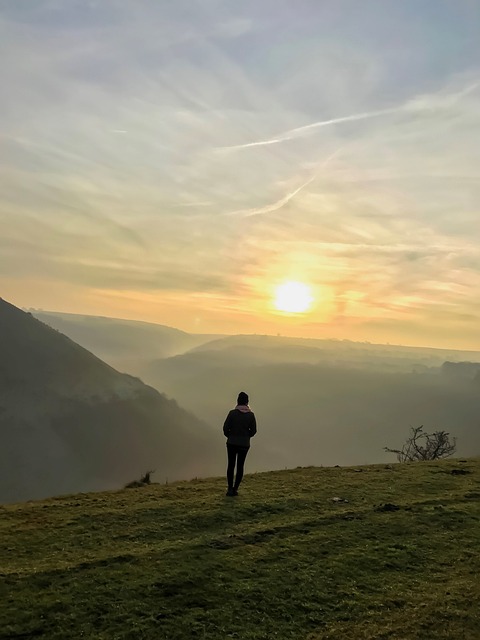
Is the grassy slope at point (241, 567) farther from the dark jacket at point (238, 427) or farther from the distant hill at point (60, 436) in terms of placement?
the distant hill at point (60, 436)

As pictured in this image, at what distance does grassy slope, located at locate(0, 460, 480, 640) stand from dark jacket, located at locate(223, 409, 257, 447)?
1.73 metres

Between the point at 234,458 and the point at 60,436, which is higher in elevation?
the point at 234,458

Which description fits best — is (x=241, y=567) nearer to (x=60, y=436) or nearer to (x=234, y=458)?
(x=234, y=458)

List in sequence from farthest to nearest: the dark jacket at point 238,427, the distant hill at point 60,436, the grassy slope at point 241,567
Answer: the distant hill at point 60,436 → the dark jacket at point 238,427 → the grassy slope at point 241,567

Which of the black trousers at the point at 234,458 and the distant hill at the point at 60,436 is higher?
the black trousers at the point at 234,458

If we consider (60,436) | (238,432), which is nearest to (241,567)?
(238,432)

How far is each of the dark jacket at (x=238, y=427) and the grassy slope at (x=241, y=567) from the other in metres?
1.73

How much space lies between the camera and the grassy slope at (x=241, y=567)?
26.1 ft

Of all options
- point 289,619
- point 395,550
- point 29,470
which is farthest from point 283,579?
point 29,470

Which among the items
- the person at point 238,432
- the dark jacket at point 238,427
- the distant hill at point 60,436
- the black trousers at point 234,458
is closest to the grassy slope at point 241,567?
the black trousers at point 234,458

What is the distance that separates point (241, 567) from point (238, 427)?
6.17 meters

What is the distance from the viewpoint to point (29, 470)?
481 ft

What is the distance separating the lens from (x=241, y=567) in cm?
1000

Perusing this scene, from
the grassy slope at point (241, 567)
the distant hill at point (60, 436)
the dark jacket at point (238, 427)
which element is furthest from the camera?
the distant hill at point (60, 436)
